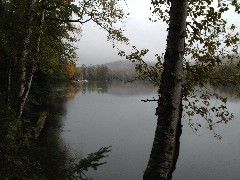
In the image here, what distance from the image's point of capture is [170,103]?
4590mm

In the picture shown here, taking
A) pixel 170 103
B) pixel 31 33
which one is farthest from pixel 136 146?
pixel 170 103

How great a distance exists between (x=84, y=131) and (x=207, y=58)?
103 feet

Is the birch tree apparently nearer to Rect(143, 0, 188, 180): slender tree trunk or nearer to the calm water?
Rect(143, 0, 188, 180): slender tree trunk

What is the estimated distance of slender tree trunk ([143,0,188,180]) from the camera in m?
4.51

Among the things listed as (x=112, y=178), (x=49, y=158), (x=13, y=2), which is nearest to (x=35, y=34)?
(x=13, y=2)

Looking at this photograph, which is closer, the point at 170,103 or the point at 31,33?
the point at 170,103

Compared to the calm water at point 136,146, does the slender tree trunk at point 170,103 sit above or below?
above

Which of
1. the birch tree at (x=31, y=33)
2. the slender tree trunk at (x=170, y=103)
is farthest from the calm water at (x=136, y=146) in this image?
Result: the slender tree trunk at (x=170, y=103)

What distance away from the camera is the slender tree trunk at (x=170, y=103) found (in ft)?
14.8

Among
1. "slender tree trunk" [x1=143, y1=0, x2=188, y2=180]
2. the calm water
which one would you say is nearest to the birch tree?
"slender tree trunk" [x1=143, y1=0, x2=188, y2=180]

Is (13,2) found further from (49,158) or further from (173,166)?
(173,166)

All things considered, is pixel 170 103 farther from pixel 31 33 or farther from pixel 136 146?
pixel 136 146

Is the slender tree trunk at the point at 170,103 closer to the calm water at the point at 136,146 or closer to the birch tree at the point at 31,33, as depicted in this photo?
the birch tree at the point at 31,33

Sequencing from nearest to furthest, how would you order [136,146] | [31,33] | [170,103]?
[170,103], [31,33], [136,146]
